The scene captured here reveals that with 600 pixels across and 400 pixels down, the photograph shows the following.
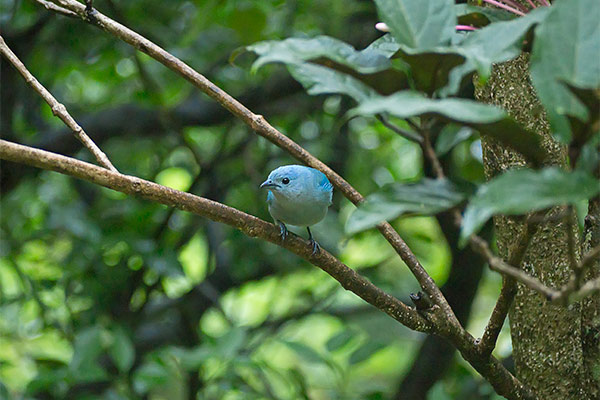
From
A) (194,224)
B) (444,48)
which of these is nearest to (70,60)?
(194,224)

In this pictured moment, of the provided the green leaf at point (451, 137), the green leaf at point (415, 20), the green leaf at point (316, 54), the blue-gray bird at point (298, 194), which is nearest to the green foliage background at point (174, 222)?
the blue-gray bird at point (298, 194)

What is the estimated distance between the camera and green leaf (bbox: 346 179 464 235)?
31.7 inches

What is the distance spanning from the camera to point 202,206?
1.30 meters

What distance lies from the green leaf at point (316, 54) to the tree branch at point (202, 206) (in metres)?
0.41

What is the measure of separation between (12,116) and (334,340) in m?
1.74

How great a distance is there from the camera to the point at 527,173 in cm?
73

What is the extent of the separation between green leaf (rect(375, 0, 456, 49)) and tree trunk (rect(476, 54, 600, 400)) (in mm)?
631

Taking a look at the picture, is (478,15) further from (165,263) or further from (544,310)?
(165,263)

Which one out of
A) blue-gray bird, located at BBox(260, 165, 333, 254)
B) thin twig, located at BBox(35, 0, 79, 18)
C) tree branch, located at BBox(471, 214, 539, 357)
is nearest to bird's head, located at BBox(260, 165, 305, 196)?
blue-gray bird, located at BBox(260, 165, 333, 254)

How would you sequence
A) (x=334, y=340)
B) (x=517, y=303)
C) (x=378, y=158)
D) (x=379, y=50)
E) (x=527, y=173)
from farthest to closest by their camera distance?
(x=378, y=158) < (x=334, y=340) < (x=517, y=303) < (x=379, y=50) < (x=527, y=173)

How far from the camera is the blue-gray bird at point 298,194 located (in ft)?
7.40

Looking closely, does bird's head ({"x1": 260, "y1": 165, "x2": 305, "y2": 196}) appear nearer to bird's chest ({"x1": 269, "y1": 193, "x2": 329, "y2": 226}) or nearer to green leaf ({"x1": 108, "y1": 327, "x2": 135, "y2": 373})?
bird's chest ({"x1": 269, "y1": 193, "x2": 329, "y2": 226})

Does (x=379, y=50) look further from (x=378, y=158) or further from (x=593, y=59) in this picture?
(x=378, y=158)

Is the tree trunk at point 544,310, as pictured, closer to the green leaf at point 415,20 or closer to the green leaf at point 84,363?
the green leaf at point 415,20
